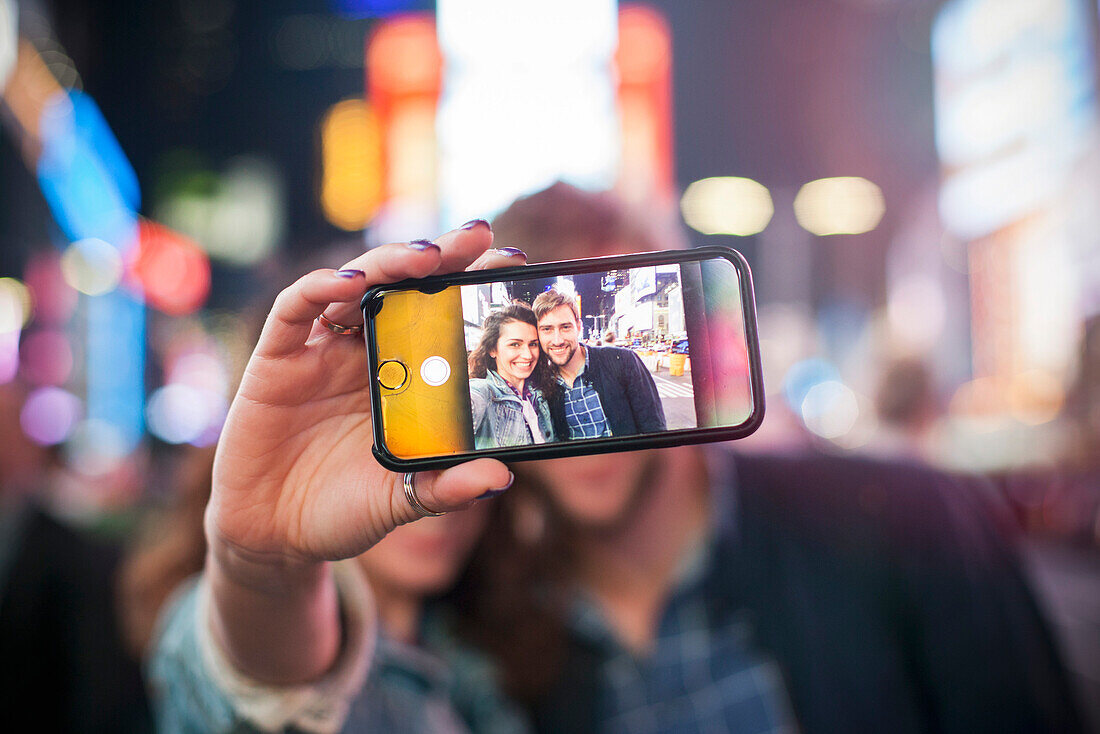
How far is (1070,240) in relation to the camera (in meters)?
6.99

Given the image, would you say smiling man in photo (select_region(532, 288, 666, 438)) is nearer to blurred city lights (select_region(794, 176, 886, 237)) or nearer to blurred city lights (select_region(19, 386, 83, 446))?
blurred city lights (select_region(794, 176, 886, 237))

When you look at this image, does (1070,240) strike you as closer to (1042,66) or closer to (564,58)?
(1042,66)

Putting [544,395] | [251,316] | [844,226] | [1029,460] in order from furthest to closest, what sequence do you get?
1. [1029,460]
2. [844,226]
3. [251,316]
4. [544,395]

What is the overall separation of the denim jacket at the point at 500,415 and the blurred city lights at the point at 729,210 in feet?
2.84

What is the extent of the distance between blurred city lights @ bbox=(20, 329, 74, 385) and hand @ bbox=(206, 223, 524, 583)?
5.92m

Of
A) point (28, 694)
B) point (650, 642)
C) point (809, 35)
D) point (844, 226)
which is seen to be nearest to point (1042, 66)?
point (809, 35)

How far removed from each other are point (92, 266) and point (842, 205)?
25.1 feet

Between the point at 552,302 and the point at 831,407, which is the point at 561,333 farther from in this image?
the point at 831,407

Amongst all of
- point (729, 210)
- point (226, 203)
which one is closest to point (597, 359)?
point (729, 210)

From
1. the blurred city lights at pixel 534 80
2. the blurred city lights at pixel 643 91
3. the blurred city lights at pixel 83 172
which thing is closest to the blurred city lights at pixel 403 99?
the blurred city lights at pixel 534 80

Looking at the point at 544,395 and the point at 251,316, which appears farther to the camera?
the point at 251,316

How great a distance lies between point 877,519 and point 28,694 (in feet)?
7.02

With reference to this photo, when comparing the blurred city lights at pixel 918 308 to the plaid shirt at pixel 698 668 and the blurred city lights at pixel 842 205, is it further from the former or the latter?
the plaid shirt at pixel 698 668

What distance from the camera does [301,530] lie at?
2.16 ft
